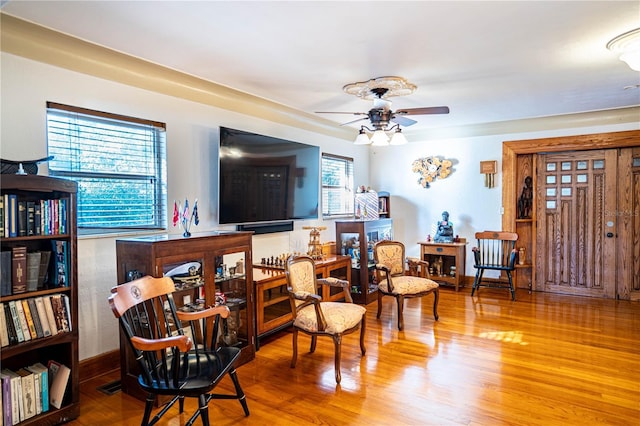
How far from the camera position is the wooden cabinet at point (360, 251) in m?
5.03

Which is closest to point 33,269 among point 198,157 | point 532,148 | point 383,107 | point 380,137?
point 198,157

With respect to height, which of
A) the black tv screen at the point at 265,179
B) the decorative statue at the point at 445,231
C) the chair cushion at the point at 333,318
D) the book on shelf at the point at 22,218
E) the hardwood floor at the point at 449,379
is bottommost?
the hardwood floor at the point at 449,379

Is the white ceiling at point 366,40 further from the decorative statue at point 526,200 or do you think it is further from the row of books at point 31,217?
the decorative statue at point 526,200

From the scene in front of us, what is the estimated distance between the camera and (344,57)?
2936 mm

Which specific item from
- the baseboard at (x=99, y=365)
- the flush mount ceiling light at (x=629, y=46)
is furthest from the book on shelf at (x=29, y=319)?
the flush mount ceiling light at (x=629, y=46)

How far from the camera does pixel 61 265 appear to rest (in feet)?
7.86

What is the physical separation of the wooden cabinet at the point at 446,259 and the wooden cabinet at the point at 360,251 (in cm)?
111

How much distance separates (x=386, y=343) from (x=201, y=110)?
9.25 feet

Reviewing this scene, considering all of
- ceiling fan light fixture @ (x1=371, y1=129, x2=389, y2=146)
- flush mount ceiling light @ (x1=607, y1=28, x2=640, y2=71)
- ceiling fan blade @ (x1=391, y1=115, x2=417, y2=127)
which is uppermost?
flush mount ceiling light @ (x1=607, y1=28, x2=640, y2=71)

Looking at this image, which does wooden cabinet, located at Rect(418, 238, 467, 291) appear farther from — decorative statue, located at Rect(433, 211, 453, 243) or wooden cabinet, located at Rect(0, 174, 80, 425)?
wooden cabinet, located at Rect(0, 174, 80, 425)

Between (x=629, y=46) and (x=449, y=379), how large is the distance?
2.67 metres

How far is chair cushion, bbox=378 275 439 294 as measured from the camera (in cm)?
410

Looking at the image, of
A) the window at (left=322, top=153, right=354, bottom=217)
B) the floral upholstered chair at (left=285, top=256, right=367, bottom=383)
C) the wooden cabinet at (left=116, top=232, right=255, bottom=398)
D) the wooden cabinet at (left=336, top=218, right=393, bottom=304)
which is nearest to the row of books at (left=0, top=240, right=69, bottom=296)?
the wooden cabinet at (left=116, top=232, right=255, bottom=398)

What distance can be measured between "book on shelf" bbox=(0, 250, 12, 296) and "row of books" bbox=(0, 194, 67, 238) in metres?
0.11
